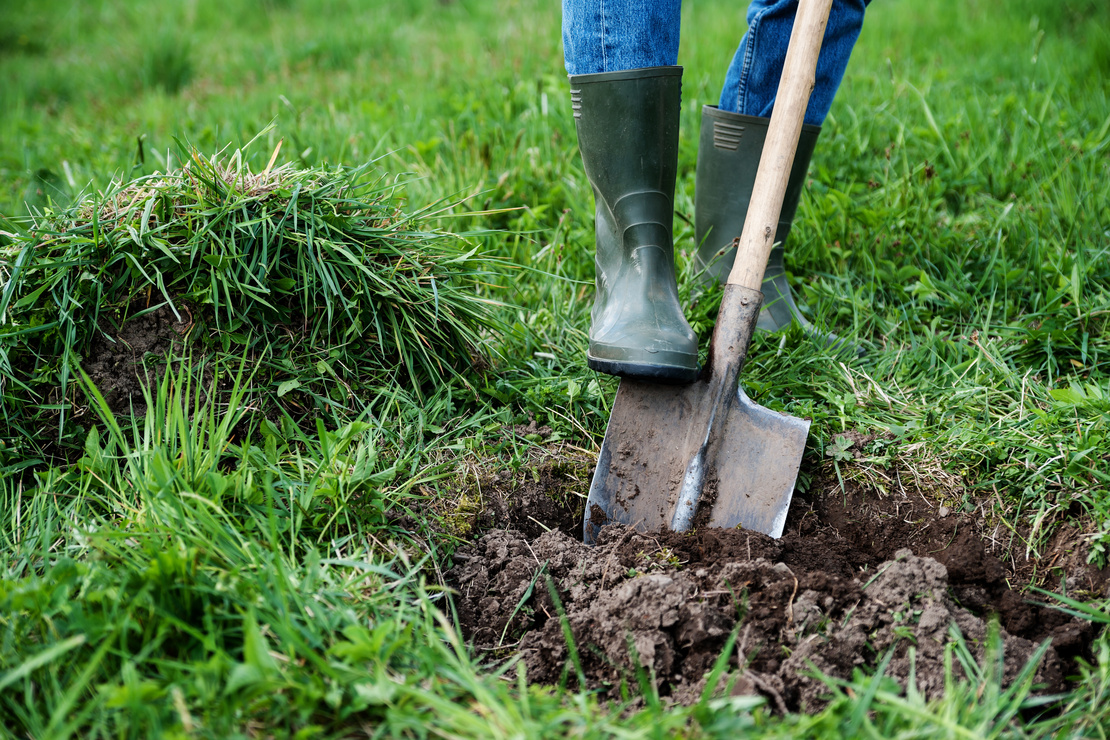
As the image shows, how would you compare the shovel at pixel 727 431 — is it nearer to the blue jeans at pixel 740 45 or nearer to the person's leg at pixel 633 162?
the person's leg at pixel 633 162

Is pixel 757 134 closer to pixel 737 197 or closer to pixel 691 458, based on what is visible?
pixel 737 197

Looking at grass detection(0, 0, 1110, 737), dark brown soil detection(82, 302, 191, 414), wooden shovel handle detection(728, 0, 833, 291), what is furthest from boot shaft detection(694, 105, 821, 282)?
dark brown soil detection(82, 302, 191, 414)

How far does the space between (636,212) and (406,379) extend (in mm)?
698

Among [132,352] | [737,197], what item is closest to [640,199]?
[737,197]

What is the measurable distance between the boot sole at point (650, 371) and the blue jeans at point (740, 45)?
0.68 meters

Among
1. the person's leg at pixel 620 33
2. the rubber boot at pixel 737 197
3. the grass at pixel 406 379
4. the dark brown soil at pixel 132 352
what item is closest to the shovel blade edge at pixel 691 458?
the grass at pixel 406 379

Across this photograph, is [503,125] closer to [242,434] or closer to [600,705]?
[242,434]

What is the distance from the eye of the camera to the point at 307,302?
167 cm

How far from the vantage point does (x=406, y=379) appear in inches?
71.3

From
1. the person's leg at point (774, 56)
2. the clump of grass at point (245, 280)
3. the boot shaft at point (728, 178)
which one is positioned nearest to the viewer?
the clump of grass at point (245, 280)

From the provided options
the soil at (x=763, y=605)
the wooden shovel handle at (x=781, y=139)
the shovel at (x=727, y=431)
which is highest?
the wooden shovel handle at (x=781, y=139)

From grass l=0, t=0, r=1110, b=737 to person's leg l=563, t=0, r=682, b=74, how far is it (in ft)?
1.53

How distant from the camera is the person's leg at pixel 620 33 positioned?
64.7 inches

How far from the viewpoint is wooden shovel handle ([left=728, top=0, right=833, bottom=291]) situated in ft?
5.36
